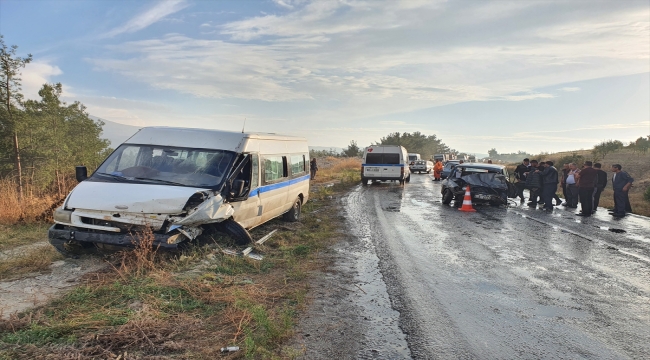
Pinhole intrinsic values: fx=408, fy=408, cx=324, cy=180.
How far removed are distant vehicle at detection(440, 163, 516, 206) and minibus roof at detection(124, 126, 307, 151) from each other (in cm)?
932

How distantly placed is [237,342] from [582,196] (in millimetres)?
14005

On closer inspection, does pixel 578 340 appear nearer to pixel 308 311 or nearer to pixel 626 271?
pixel 308 311

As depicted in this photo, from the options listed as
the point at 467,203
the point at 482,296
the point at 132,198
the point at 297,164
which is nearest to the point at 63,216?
the point at 132,198

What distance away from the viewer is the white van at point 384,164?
24.1m

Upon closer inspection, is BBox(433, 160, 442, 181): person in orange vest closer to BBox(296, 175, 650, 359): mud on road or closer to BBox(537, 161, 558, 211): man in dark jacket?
BBox(537, 161, 558, 211): man in dark jacket

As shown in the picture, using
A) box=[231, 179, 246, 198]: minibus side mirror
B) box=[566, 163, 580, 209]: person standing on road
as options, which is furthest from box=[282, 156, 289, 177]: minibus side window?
box=[566, 163, 580, 209]: person standing on road

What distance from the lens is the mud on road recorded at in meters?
3.83

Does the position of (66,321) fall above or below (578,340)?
above

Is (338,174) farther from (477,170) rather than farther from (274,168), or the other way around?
(274,168)

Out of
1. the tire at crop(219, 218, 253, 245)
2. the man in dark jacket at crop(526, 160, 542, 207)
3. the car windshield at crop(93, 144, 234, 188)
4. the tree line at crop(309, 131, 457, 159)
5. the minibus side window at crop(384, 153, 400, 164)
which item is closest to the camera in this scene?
the tire at crop(219, 218, 253, 245)

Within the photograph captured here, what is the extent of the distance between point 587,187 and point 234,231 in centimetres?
1260

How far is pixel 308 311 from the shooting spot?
4.57 meters

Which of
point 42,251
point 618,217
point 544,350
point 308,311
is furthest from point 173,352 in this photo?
point 618,217

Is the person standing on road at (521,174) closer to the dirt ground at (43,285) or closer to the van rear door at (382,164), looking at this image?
the van rear door at (382,164)
